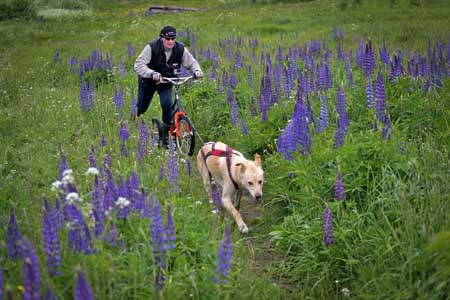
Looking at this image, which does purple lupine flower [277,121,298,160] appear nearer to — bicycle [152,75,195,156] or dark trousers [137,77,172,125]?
bicycle [152,75,195,156]

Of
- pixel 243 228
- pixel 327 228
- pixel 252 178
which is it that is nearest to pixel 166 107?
pixel 252 178

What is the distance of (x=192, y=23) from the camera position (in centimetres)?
2138

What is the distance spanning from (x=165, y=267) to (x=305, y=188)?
2033 mm

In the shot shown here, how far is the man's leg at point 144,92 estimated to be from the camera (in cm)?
817

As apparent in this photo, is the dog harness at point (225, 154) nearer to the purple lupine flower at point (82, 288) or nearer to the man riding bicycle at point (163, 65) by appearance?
the man riding bicycle at point (163, 65)

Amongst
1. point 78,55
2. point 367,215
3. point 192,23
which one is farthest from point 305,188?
point 192,23

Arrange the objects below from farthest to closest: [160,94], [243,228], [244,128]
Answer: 1. [160,94]
2. [244,128]
3. [243,228]

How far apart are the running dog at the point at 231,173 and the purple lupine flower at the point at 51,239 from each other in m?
2.43

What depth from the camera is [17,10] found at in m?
33.4

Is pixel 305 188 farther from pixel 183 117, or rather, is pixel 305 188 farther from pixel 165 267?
pixel 183 117

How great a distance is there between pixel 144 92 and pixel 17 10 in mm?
29223

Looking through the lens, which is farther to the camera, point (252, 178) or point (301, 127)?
point (301, 127)

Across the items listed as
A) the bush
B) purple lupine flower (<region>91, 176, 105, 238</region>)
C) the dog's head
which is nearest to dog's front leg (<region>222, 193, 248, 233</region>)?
the dog's head

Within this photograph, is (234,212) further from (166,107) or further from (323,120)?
(166,107)
